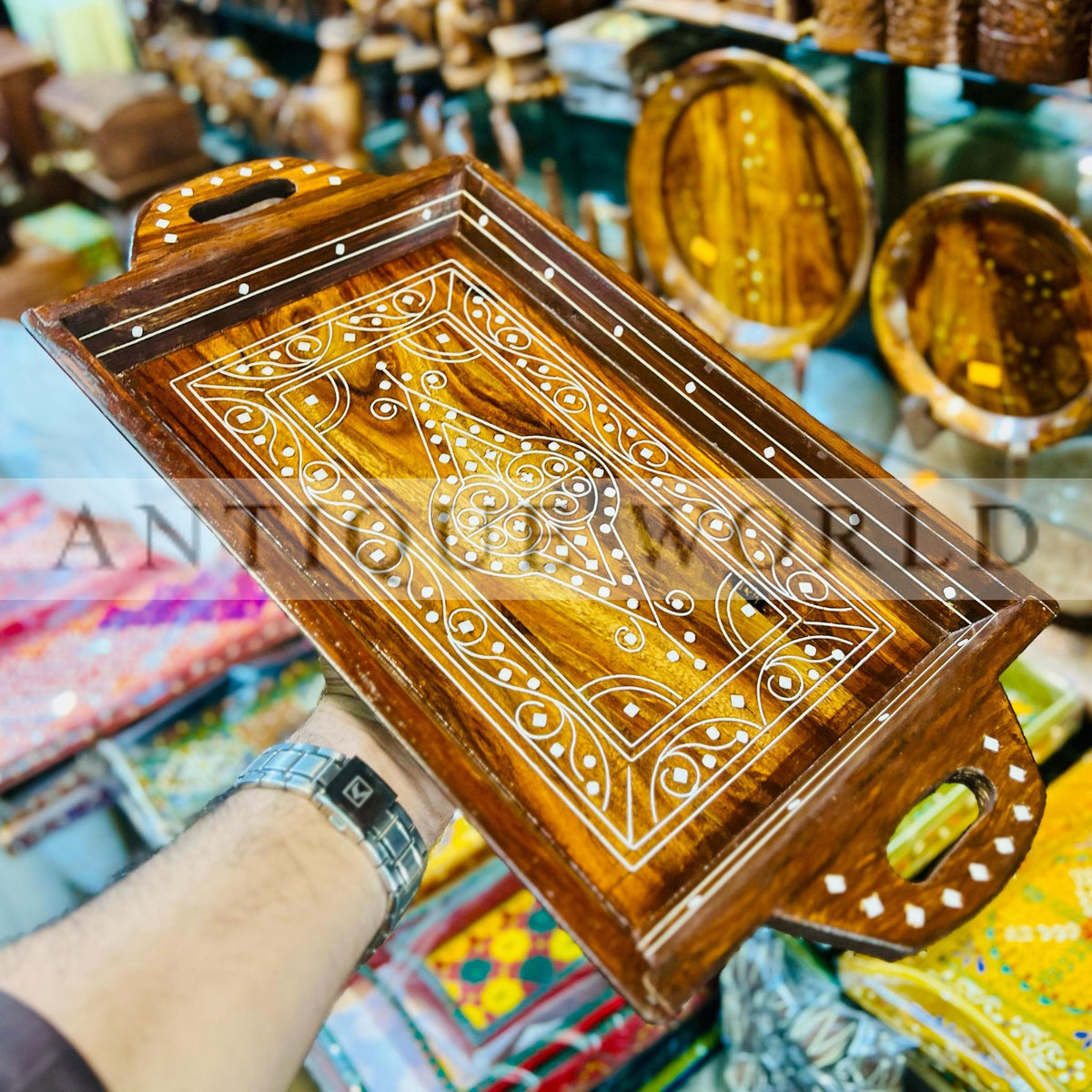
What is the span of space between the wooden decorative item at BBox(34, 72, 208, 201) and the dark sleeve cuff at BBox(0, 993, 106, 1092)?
2.84 m

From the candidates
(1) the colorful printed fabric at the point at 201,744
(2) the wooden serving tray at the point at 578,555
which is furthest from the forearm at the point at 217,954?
(1) the colorful printed fabric at the point at 201,744

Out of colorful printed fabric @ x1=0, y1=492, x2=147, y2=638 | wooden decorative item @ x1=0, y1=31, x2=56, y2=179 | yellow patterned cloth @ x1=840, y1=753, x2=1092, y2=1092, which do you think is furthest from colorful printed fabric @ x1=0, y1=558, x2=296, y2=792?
wooden decorative item @ x1=0, y1=31, x2=56, y2=179

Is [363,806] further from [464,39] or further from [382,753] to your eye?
[464,39]

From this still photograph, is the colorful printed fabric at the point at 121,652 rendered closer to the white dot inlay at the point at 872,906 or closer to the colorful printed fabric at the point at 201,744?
the colorful printed fabric at the point at 201,744

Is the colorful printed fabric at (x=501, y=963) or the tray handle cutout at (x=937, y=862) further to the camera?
the colorful printed fabric at (x=501, y=963)

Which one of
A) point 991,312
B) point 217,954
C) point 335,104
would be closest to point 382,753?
point 217,954

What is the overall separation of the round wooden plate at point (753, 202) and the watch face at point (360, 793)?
1303 millimetres

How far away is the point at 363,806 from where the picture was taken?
2.77ft

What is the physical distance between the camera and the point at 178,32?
3.68 m

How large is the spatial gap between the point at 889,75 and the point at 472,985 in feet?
5.42

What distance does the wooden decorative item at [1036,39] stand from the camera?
4.30ft

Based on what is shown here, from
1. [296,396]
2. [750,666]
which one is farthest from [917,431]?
[296,396]

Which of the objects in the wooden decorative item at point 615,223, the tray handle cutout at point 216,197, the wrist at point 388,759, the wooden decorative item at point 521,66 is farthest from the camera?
the wooden decorative item at point 521,66

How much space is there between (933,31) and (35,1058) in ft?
5.40
